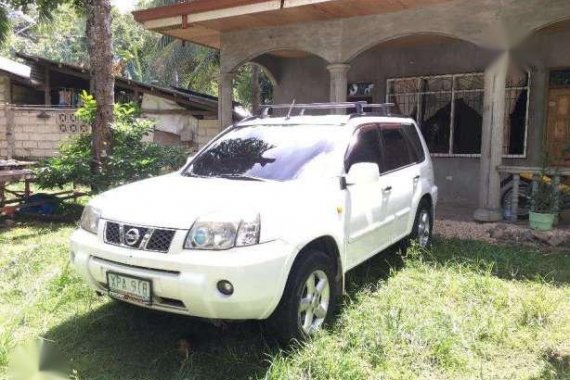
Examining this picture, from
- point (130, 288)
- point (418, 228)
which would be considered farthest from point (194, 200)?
point (418, 228)

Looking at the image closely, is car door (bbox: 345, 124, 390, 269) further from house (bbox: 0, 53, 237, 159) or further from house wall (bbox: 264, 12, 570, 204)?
house (bbox: 0, 53, 237, 159)

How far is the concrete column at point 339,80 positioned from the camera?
8586mm

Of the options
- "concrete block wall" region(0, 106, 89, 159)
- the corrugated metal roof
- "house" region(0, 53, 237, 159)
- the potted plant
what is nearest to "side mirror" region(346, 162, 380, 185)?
the potted plant

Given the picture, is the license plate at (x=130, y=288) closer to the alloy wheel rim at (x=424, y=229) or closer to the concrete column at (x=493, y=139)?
the alloy wheel rim at (x=424, y=229)

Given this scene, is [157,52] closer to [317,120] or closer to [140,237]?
[317,120]

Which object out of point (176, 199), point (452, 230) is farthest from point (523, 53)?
point (176, 199)

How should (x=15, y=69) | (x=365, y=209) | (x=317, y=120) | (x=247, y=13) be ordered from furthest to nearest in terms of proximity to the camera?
(x=15, y=69) → (x=247, y=13) → (x=317, y=120) → (x=365, y=209)

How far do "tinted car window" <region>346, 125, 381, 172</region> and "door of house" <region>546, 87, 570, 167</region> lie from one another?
5.86 metres

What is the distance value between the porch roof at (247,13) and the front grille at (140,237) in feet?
17.8

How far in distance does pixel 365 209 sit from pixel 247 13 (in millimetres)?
5115

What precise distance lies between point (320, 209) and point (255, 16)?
5.95m

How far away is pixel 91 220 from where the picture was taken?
11.7 feet

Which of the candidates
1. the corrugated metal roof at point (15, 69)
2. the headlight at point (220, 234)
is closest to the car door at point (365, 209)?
the headlight at point (220, 234)

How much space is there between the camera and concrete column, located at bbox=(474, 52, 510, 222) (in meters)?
7.48
